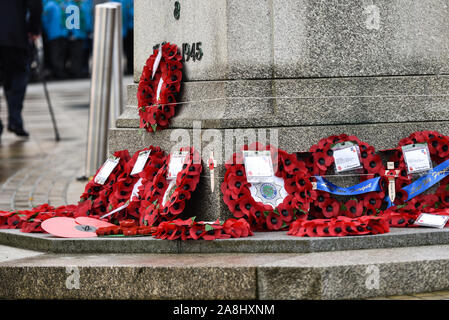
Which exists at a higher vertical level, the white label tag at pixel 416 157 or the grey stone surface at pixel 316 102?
the grey stone surface at pixel 316 102

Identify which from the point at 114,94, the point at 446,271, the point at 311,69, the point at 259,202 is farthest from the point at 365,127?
the point at 114,94

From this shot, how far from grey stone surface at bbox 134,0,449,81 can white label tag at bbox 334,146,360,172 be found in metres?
0.59

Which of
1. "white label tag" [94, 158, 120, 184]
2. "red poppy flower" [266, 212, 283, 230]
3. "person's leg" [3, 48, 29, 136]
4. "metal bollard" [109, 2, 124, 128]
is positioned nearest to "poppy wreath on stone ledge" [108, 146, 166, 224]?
"white label tag" [94, 158, 120, 184]

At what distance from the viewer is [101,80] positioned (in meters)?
11.2

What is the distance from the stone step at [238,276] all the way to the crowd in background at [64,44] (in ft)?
56.6

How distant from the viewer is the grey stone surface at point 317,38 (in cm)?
674

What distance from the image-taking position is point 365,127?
22.4 feet

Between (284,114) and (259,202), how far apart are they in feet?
2.26

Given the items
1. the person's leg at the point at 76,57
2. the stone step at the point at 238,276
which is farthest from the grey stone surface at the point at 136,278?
the person's leg at the point at 76,57

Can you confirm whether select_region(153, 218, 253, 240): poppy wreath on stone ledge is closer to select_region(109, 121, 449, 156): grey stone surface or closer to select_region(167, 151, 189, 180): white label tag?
select_region(109, 121, 449, 156): grey stone surface

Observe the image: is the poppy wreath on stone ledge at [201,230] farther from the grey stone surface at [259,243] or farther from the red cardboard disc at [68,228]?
the red cardboard disc at [68,228]

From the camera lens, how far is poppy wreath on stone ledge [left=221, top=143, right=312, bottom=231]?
21.0ft

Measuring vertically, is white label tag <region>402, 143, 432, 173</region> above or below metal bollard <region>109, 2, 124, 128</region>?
below

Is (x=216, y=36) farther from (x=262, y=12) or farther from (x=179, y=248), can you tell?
(x=179, y=248)
